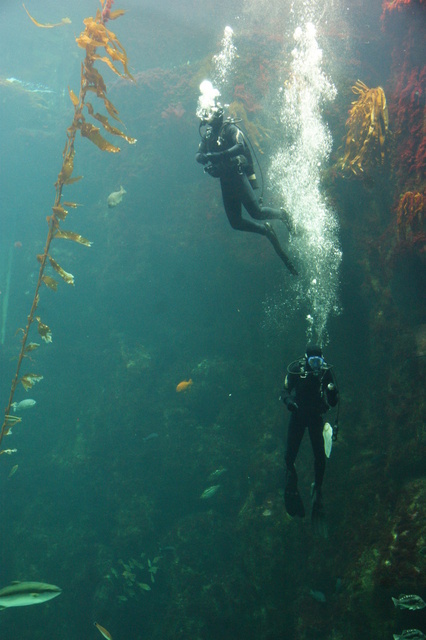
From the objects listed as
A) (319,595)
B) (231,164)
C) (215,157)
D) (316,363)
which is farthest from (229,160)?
(319,595)

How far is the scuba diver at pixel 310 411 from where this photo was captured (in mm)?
5121

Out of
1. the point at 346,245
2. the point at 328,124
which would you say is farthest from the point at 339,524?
the point at 328,124

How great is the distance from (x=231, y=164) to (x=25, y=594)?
587cm

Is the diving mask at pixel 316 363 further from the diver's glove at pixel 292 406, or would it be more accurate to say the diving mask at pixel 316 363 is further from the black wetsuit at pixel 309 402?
the diver's glove at pixel 292 406

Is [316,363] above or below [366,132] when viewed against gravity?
below

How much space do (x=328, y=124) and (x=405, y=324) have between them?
20.2 ft

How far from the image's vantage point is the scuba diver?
5121mm

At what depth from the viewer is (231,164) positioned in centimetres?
559

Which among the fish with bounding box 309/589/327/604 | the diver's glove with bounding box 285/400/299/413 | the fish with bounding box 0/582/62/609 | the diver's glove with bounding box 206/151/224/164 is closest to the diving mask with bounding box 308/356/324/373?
the diver's glove with bounding box 285/400/299/413

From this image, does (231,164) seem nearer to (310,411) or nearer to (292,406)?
(292,406)

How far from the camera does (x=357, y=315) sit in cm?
873

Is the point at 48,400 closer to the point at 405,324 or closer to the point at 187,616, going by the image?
the point at 187,616

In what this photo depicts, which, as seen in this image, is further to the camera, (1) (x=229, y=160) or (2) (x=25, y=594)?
(1) (x=229, y=160)

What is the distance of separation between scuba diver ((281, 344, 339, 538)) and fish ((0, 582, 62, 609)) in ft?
10.9
